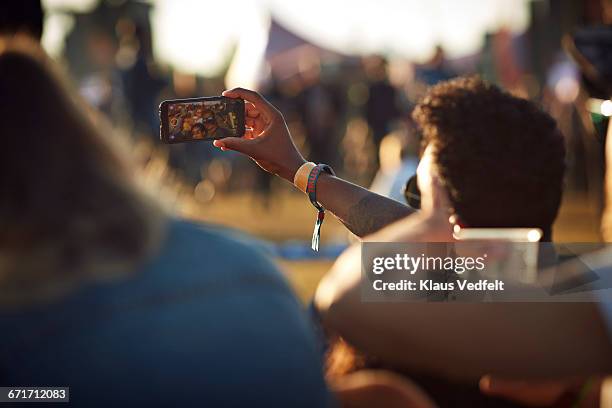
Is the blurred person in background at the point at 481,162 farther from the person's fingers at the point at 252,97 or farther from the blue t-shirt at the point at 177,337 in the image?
the blue t-shirt at the point at 177,337

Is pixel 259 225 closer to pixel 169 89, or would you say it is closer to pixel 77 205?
Result: pixel 169 89

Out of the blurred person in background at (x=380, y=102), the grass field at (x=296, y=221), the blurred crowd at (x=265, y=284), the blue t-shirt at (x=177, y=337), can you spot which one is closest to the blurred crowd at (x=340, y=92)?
the blurred person in background at (x=380, y=102)

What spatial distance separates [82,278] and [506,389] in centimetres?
89

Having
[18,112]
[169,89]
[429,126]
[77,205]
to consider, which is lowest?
[169,89]

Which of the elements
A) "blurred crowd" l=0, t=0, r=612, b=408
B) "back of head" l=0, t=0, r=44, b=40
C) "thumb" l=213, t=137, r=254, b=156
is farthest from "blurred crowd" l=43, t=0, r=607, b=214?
"thumb" l=213, t=137, r=254, b=156

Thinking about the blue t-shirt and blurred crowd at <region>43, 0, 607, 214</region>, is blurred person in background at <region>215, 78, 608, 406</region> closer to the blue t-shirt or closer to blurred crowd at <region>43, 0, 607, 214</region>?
the blue t-shirt

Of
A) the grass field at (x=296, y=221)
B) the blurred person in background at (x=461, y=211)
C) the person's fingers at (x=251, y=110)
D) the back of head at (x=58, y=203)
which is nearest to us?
the back of head at (x=58, y=203)

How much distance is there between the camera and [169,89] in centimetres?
962

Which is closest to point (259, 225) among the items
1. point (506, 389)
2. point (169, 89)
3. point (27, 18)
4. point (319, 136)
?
A: point (169, 89)

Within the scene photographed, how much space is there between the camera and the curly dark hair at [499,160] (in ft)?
6.95

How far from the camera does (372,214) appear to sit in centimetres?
224

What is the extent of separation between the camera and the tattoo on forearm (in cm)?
223

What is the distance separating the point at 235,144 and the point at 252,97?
0.44ft

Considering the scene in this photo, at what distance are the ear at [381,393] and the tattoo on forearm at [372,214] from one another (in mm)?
606
